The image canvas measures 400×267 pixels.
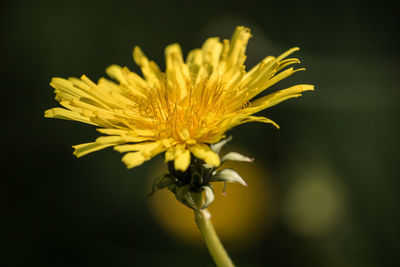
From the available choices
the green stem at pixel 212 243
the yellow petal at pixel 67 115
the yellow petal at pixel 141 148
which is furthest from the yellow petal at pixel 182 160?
the yellow petal at pixel 67 115

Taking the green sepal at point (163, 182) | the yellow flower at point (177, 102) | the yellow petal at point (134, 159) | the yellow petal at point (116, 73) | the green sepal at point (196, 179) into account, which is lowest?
the green sepal at point (196, 179)

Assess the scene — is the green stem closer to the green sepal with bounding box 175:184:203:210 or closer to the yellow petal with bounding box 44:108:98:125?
the green sepal with bounding box 175:184:203:210

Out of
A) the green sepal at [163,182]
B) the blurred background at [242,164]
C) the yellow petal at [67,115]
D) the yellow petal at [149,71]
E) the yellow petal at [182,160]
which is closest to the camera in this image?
the yellow petal at [182,160]

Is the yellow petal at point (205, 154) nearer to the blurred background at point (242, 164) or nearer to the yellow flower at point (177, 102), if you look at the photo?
the yellow flower at point (177, 102)

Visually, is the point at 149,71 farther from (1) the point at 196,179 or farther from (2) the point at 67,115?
(1) the point at 196,179

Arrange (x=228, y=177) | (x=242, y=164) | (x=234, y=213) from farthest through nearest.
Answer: (x=242, y=164) < (x=234, y=213) < (x=228, y=177)

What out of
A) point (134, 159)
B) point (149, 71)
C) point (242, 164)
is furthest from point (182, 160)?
point (242, 164)
